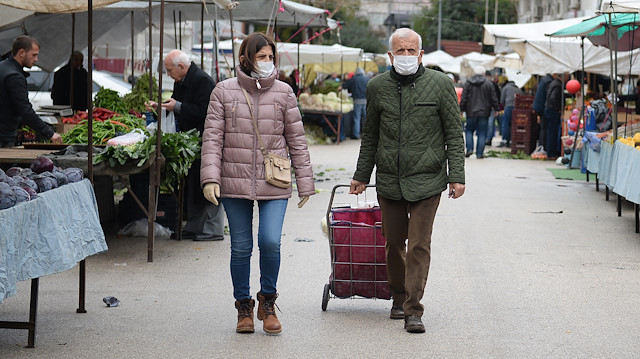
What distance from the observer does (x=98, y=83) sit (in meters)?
21.0

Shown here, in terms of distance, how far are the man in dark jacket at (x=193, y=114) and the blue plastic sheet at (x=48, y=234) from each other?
324 centimetres

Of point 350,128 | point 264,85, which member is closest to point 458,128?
point 264,85

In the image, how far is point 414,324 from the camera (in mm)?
6367

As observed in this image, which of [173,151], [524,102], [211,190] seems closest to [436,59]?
[524,102]

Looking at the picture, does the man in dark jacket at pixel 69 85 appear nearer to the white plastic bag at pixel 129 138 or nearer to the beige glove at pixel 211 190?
the white plastic bag at pixel 129 138

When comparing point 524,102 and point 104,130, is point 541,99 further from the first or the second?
point 104,130

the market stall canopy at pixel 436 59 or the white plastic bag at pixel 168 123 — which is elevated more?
the market stall canopy at pixel 436 59

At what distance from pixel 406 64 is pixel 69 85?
9.53 m

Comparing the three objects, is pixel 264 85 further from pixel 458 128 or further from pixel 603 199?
pixel 603 199

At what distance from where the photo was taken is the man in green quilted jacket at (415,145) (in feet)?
20.8

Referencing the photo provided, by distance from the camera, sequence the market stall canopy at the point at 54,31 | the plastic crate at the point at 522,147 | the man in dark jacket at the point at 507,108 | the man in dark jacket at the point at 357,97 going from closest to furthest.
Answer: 1. the market stall canopy at the point at 54,31
2. the plastic crate at the point at 522,147
3. the man in dark jacket at the point at 507,108
4. the man in dark jacket at the point at 357,97

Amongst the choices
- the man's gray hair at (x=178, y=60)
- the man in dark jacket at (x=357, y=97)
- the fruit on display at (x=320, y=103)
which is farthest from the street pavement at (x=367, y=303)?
the man in dark jacket at (x=357, y=97)

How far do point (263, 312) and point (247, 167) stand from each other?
0.96m

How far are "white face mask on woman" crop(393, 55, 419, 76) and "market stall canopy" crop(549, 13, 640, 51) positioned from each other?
690 cm
